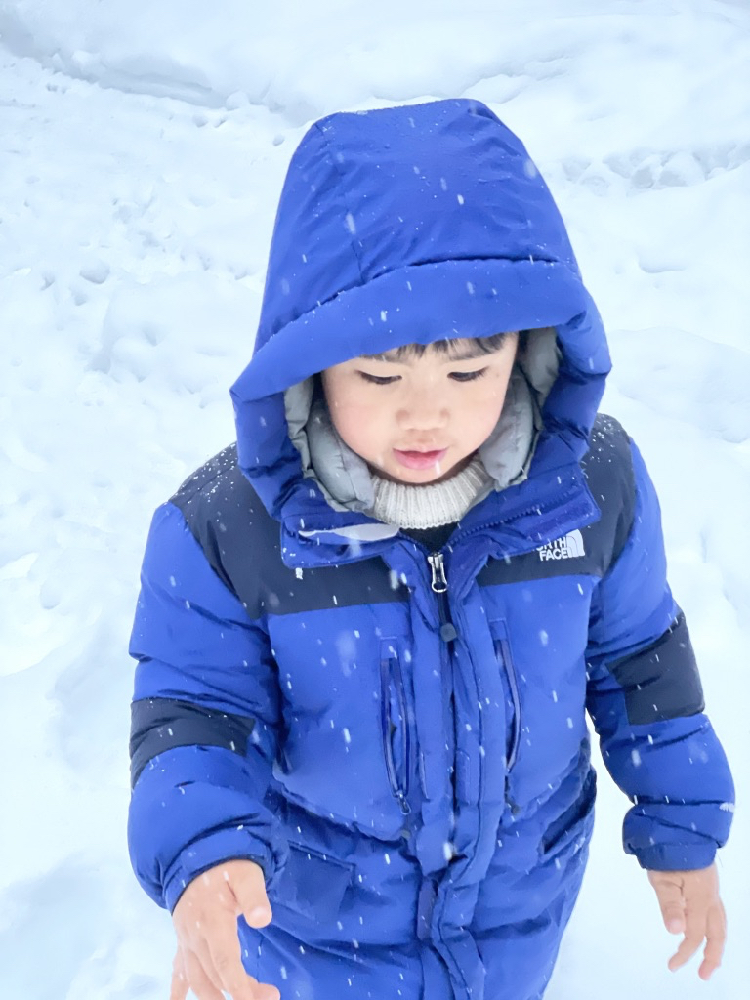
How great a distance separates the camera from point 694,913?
1.42 metres

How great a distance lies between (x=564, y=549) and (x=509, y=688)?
0.20 metres

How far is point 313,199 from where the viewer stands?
1169 mm

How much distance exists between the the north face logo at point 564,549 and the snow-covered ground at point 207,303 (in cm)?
95

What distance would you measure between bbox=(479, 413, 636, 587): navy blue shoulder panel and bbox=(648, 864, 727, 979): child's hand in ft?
1.50


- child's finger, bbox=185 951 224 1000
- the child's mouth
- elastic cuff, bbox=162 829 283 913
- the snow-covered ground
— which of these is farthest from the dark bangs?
the snow-covered ground

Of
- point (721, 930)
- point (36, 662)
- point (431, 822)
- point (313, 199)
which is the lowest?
point (36, 662)

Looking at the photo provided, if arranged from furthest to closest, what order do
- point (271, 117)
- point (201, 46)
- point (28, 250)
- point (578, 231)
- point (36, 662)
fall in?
point (201, 46) < point (271, 117) < point (28, 250) < point (578, 231) < point (36, 662)

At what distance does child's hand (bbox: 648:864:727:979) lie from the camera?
1403 millimetres

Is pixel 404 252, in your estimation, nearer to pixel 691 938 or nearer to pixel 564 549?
pixel 564 549

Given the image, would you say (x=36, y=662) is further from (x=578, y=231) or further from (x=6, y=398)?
(x=578, y=231)

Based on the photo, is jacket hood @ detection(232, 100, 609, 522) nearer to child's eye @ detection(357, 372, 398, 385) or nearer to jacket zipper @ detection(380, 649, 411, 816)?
child's eye @ detection(357, 372, 398, 385)

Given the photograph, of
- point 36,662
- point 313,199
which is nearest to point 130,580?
point 36,662

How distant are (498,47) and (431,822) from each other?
4.08 meters

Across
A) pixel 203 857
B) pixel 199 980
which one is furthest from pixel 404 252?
pixel 199 980
